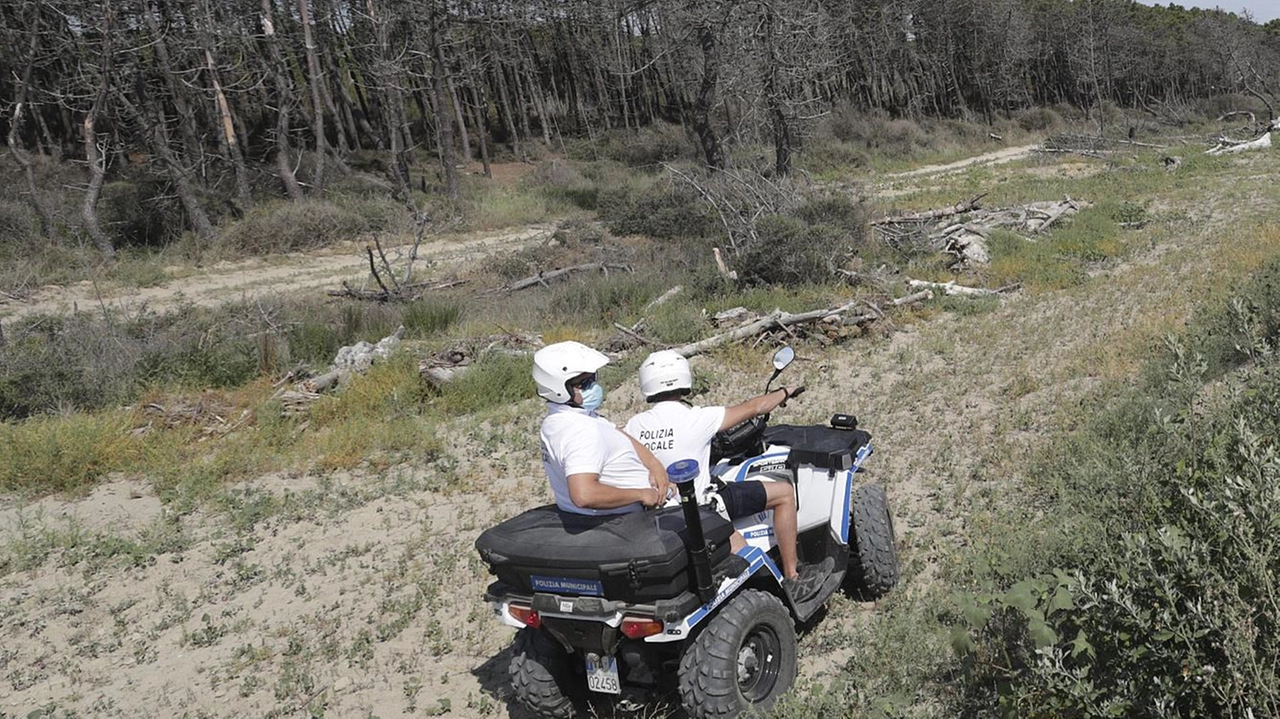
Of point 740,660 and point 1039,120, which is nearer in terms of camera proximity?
point 740,660

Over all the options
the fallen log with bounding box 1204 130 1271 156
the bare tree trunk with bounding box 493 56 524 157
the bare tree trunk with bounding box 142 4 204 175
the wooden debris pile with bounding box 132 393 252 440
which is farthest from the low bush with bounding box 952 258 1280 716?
the bare tree trunk with bounding box 493 56 524 157

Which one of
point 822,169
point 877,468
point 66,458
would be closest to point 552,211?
point 822,169

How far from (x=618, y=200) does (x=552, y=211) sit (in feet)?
9.82

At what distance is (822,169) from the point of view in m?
37.7

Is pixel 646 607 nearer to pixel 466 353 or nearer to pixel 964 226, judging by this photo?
pixel 466 353

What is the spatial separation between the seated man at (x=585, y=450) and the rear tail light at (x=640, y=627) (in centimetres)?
50

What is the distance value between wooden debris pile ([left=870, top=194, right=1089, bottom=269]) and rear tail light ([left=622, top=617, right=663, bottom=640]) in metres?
11.8

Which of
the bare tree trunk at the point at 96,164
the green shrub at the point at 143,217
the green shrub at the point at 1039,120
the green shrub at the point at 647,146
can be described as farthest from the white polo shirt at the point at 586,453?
the green shrub at the point at 1039,120

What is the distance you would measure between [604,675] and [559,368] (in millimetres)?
1333

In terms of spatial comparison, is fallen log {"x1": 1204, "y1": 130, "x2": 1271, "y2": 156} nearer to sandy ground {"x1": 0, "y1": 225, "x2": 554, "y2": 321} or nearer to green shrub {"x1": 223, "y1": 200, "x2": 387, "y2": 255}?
sandy ground {"x1": 0, "y1": 225, "x2": 554, "y2": 321}

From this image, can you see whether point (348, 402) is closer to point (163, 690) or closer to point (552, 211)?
point (163, 690)

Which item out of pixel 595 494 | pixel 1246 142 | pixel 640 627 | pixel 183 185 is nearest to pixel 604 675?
pixel 640 627

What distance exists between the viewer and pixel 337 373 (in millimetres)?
10984

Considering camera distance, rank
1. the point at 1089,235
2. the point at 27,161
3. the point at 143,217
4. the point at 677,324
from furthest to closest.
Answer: the point at 143,217, the point at 27,161, the point at 1089,235, the point at 677,324
